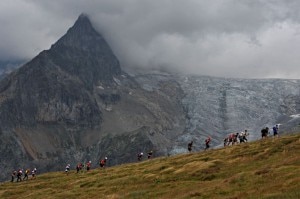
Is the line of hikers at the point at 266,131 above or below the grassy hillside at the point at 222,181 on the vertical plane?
above

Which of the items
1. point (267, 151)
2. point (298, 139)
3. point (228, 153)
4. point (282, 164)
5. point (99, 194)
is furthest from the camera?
point (228, 153)

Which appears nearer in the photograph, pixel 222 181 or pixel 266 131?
pixel 222 181

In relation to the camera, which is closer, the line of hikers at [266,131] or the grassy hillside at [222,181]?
the grassy hillside at [222,181]

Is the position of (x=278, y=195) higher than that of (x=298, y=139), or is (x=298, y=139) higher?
(x=298, y=139)

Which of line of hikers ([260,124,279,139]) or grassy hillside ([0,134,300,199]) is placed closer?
grassy hillside ([0,134,300,199])

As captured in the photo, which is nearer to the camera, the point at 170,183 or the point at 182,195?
the point at 182,195

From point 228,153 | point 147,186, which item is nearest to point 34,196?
point 147,186

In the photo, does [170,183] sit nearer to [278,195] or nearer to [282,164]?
[282,164]

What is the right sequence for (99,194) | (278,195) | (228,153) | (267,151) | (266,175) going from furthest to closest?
(228,153) < (267,151) < (99,194) < (266,175) < (278,195)

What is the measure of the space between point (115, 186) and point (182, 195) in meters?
24.8

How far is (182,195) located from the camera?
5431 cm

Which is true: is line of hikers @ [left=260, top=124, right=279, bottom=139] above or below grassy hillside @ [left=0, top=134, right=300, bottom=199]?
above

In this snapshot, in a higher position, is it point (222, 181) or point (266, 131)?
point (266, 131)

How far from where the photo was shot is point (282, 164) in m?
60.9
